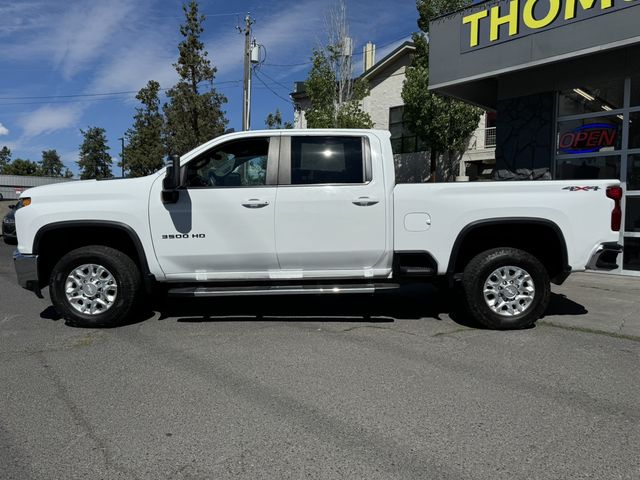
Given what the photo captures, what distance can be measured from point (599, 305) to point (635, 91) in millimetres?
4541

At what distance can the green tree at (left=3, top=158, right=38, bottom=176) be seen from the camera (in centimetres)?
10500

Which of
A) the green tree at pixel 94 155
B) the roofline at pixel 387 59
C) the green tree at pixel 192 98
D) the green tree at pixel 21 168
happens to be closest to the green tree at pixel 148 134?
the green tree at pixel 192 98

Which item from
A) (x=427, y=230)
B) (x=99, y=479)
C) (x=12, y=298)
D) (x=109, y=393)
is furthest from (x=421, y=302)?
(x=12, y=298)

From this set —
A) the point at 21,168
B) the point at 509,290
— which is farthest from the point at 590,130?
the point at 21,168

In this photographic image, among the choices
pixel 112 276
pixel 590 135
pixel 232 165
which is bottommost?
pixel 112 276

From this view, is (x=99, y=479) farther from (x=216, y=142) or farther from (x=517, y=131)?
(x=517, y=131)

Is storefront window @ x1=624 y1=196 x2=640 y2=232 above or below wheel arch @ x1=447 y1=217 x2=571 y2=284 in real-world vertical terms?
above

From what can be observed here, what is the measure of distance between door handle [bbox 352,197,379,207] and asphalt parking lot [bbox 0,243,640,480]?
135 centimetres

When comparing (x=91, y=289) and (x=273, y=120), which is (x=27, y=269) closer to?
(x=91, y=289)

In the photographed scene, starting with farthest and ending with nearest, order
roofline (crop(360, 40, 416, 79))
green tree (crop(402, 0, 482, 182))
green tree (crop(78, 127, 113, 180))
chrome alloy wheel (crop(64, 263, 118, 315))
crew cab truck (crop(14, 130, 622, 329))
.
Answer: green tree (crop(78, 127, 113, 180)), roofline (crop(360, 40, 416, 79)), green tree (crop(402, 0, 482, 182)), chrome alloy wheel (crop(64, 263, 118, 315)), crew cab truck (crop(14, 130, 622, 329))

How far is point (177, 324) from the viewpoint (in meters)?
5.75

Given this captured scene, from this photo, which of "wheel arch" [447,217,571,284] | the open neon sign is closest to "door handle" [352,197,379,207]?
"wheel arch" [447,217,571,284]

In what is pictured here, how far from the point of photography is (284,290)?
5402mm

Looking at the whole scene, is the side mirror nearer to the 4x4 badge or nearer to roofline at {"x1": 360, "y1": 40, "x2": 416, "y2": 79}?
the 4x4 badge
